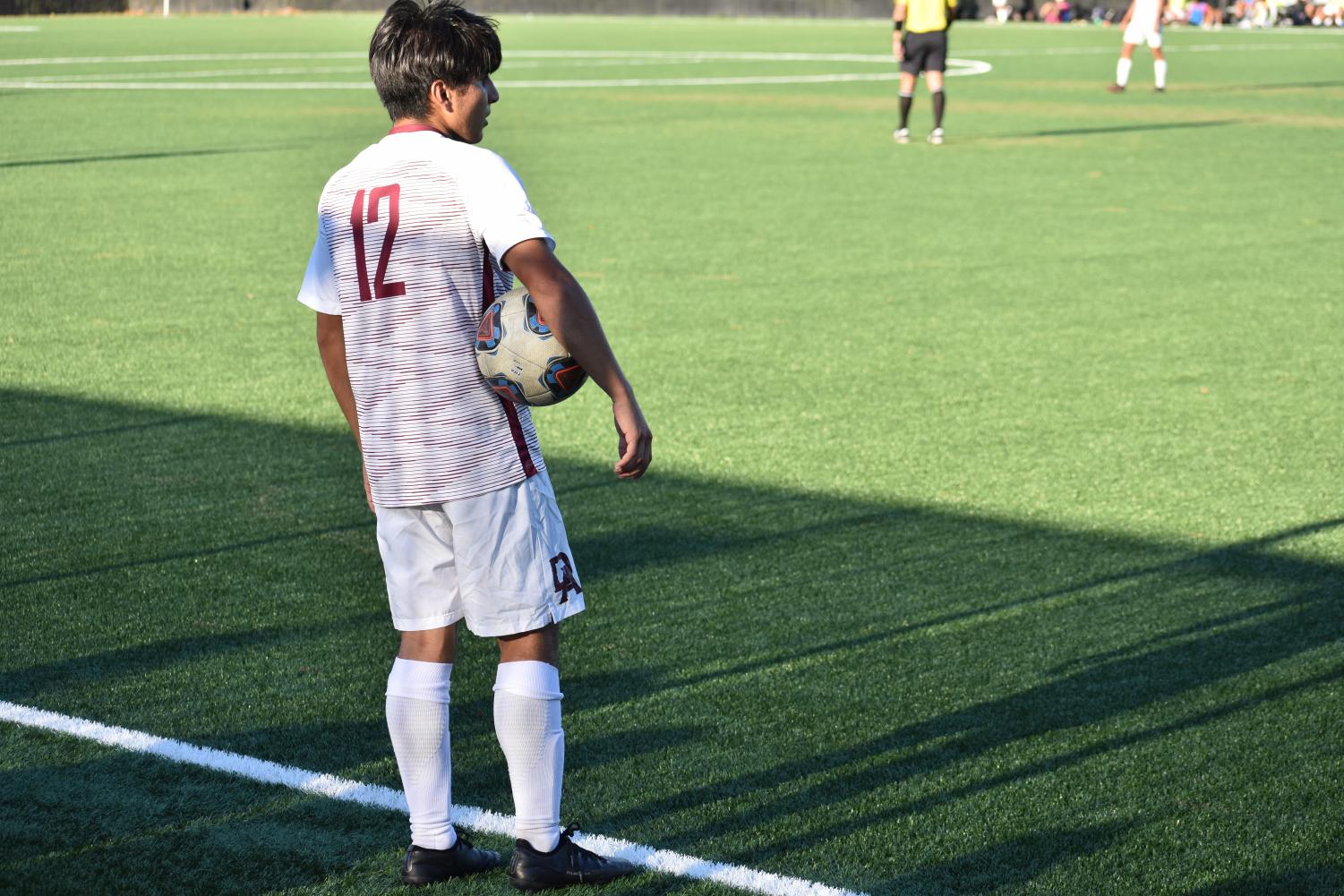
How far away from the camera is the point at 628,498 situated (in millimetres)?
6875

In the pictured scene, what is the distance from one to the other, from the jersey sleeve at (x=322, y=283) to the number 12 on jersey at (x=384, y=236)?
12 cm

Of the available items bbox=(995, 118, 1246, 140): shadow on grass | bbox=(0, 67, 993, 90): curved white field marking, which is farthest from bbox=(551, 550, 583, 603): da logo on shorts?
bbox=(0, 67, 993, 90): curved white field marking

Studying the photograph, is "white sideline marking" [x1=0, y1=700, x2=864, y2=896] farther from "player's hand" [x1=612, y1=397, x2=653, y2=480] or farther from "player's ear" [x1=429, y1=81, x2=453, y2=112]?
"player's ear" [x1=429, y1=81, x2=453, y2=112]

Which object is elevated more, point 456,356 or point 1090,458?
point 456,356

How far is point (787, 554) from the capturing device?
6188 mm

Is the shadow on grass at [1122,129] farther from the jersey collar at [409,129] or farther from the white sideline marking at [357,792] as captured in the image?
the jersey collar at [409,129]

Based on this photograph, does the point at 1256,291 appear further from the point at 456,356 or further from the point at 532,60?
the point at 532,60

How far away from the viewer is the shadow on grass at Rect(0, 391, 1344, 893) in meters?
4.03

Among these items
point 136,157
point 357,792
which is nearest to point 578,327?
point 357,792

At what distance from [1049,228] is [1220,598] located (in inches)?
375

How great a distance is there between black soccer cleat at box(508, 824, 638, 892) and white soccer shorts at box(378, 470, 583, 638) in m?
0.49

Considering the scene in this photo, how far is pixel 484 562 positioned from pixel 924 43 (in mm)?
19373

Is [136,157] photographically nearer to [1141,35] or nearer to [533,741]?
[533,741]

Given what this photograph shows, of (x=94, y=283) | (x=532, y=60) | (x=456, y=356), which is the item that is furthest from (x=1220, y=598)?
(x=532, y=60)
